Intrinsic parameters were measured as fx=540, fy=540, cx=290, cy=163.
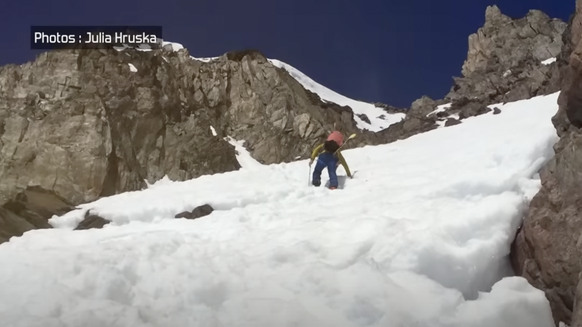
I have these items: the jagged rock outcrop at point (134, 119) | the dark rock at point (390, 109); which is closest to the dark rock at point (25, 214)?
the jagged rock outcrop at point (134, 119)

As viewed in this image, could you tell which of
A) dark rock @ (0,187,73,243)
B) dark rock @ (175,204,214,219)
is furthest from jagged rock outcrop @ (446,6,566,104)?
dark rock @ (0,187,73,243)

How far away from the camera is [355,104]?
62250 millimetres

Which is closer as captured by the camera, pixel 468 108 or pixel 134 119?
pixel 134 119

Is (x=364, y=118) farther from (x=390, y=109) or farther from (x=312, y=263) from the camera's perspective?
(x=312, y=263)

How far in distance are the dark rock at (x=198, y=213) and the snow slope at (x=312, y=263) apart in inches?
14.6

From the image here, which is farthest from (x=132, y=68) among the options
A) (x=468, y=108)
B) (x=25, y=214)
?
(x=25, y=214)

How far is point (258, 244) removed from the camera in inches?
378

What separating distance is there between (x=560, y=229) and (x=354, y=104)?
181 feet

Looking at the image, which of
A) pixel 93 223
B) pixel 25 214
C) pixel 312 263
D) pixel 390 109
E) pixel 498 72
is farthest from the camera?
pixel 390 109

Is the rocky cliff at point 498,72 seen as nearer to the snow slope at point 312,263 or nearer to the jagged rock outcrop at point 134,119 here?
the jagged rock outcrop at point 134,119

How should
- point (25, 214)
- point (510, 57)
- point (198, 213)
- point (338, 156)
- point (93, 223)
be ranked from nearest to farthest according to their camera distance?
point (198, 213)
point (93, 223)
point (25, 214)
point (338, 156)
point (510, 57)

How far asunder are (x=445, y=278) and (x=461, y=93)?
3522 cm

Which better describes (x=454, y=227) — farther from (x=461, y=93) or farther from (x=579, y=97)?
(x=461, y=93)

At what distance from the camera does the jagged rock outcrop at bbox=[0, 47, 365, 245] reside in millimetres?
26678
